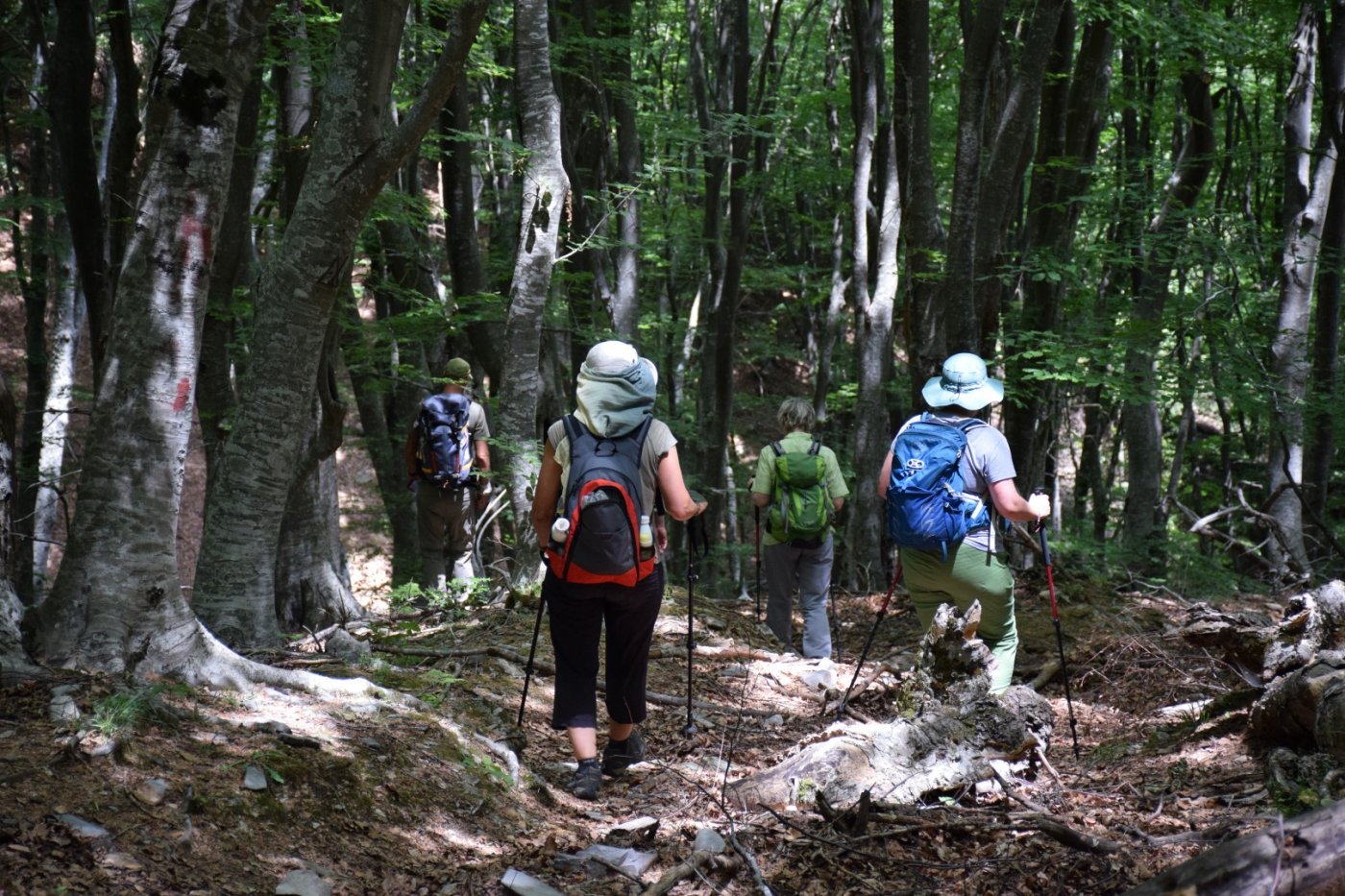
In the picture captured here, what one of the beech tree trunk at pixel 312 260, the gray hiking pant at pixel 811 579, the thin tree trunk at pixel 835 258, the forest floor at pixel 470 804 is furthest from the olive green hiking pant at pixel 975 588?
the thin tree trunk at pixel 835 258

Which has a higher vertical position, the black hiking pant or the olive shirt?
the olive shirt

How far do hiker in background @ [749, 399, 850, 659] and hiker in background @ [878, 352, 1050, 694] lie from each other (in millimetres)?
2397

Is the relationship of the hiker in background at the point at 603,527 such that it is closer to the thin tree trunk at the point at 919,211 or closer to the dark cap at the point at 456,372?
the thin tree trunk at the point at 919,211

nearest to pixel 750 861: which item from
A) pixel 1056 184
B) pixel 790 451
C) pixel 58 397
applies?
pixel 790 451

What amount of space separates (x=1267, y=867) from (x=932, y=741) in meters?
1.93

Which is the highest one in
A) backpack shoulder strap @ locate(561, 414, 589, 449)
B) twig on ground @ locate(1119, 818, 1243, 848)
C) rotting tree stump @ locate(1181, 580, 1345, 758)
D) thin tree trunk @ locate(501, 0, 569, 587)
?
thin tree trunk @ locate(501, 0, 569, 587)

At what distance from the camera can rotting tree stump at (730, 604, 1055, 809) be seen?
172 inches

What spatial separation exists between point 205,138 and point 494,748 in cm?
297

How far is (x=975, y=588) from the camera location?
17.1ft

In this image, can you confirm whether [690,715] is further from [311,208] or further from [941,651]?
[311,208]

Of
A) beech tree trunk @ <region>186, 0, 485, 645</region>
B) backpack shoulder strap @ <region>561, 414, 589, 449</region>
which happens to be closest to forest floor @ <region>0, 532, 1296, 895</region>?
beech tree trunk @ <region>186, 0, 485, 645</region>

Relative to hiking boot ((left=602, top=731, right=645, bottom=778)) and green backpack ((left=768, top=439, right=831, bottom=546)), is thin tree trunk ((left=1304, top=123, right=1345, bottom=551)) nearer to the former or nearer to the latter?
green backpack ((left=768, top=439, right=831, bottom=546))

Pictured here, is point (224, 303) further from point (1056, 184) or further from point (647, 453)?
point (1056, 184)

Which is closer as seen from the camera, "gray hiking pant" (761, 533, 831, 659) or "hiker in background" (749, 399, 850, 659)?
"hiker in background" (749, 399, 850, 659)
